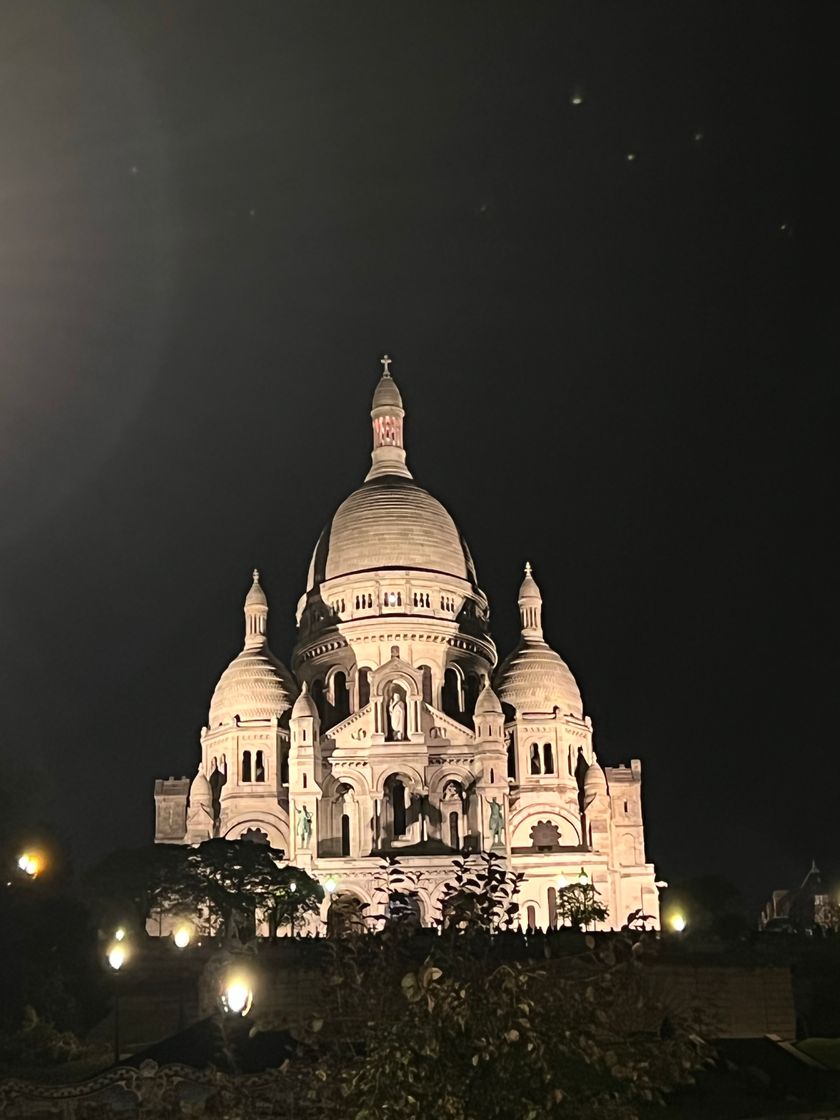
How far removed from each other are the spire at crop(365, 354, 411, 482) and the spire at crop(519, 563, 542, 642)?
1019 centimetres

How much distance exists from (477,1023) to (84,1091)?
8.24 m

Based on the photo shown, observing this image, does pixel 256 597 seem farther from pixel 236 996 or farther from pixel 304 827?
pixel 236 996

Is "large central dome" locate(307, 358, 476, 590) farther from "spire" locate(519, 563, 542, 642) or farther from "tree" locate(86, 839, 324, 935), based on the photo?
"tree" locate(86, 839, 324, 935)

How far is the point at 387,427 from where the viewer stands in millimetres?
101312

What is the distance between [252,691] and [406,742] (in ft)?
30.7

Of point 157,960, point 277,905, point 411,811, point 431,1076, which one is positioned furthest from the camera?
point 411,811

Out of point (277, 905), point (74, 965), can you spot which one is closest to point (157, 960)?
point (74, 965)

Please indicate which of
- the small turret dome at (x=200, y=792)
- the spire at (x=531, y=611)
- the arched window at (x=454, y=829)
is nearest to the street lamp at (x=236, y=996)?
the arched window at (x=454, y=829)

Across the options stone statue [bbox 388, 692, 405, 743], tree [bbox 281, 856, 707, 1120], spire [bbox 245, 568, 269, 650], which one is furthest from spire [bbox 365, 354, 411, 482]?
tree [bbox 281, 856, 707, 1120]

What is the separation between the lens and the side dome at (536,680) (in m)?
89.7

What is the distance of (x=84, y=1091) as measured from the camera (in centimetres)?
2791

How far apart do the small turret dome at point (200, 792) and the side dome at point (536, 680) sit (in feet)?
48.8

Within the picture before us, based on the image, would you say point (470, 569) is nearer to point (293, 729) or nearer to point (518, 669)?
point (518, 669)

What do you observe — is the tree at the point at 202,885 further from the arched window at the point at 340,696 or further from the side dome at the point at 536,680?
the side dome at the point at 536,680
